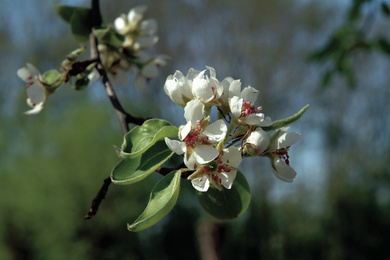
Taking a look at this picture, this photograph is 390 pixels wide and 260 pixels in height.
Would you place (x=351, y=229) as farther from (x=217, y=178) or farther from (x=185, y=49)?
(x=217, y=178)

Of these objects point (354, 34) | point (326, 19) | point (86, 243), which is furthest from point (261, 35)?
point (354, 34)

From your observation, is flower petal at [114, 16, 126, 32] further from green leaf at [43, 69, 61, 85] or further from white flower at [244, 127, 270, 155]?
white flower at [244, 127, 270, 155]

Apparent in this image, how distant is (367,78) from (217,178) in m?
7.50

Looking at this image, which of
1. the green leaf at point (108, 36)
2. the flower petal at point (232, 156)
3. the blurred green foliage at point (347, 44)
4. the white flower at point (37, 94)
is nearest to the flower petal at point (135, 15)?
the green leaf at point (108, 36)

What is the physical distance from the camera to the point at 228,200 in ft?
1.71

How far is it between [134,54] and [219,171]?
1.51ft

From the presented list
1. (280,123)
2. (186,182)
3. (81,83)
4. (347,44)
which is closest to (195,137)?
(280,123)

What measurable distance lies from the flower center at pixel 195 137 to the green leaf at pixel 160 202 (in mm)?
45

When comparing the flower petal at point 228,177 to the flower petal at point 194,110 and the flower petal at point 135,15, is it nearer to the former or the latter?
the flower petal at point 194,110

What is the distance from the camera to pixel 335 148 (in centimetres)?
735

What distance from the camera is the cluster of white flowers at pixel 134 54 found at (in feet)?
2.56

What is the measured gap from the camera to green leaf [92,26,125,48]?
695mm

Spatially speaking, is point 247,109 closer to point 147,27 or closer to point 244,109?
point 244,109

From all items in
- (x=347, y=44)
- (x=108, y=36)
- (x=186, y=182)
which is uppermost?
(x=108, y=36)
